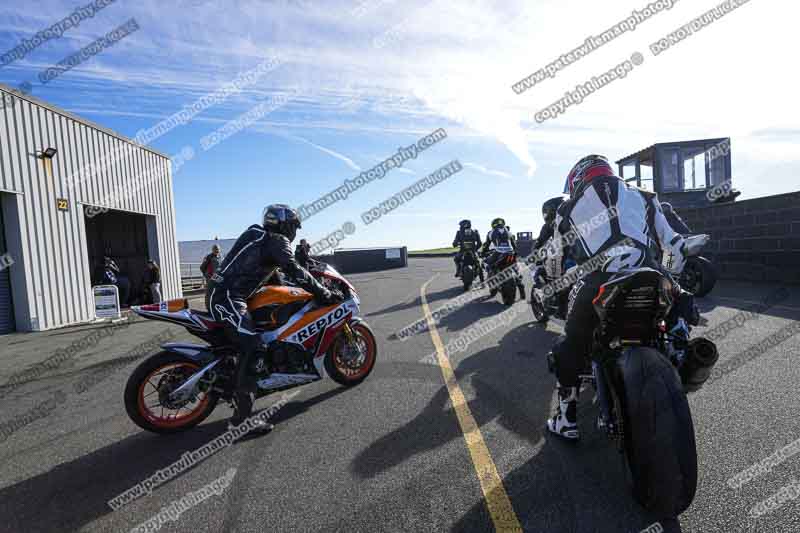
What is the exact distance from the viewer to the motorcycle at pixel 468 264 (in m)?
12.4

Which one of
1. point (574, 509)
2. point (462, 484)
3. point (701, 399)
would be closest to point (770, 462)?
point (701, 399)

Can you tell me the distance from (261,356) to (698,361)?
10.6 feet

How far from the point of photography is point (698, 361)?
7.32 feet

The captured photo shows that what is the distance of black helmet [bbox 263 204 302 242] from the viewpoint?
159 inches

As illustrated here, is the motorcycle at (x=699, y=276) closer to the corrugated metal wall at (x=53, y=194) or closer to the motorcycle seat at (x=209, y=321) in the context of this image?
the motorcycle seat at (x=209, y=321)

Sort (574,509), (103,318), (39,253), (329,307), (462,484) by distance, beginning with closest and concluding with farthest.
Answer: (574,509)
(462,484)
(329,307)
(39,253)
(103,318)

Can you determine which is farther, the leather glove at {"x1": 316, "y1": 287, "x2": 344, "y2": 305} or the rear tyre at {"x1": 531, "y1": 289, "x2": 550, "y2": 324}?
the rear tyre at {"x1": 531, "y1": 289, "x2": 550, "y2": 324}

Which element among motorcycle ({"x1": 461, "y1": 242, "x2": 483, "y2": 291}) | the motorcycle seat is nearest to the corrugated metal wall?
the motorcycle seat

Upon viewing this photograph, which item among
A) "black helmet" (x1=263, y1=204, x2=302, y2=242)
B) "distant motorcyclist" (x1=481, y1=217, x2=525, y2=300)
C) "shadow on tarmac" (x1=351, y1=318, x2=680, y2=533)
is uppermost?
"black helmet" (x1=263, y1=204, x2=302, y2=242)

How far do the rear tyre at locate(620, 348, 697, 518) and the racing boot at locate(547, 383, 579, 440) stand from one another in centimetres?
79

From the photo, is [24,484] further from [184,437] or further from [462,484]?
[462,484]

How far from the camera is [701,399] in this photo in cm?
348

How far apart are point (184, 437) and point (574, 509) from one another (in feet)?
9.84

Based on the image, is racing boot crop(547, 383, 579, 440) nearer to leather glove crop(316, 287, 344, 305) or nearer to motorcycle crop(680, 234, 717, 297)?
leather glove crop(316, 287, 344, 305)
